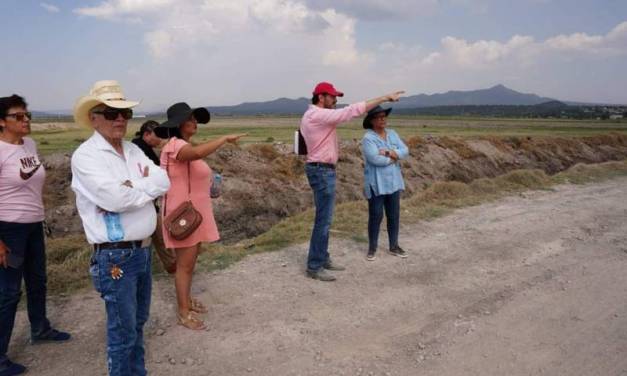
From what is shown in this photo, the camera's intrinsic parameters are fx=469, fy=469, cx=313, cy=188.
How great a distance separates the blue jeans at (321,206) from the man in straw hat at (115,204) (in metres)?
2.56

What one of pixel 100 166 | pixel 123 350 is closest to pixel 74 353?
pixel 123 350

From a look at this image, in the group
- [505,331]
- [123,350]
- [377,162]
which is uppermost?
[377,162]

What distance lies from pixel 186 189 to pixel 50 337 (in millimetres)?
1709

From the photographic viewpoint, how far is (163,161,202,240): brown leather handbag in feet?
12.7

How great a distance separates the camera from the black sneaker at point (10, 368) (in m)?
3.48

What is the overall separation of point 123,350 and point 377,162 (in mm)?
3954

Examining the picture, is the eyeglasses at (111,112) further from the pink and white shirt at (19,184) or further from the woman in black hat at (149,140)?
the woman in black hat at (149,140)

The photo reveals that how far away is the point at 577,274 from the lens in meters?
5.78

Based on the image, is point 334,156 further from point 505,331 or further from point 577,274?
point 577,274

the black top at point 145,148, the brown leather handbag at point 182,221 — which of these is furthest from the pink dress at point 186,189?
the black top at point 145,148

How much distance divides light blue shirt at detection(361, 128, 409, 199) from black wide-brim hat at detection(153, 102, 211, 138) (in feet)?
8.41

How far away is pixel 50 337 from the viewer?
157 inches

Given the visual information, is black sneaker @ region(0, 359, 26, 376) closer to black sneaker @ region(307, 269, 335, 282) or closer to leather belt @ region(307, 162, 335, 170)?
black sneaker @ region(307, 269, 335, 282)

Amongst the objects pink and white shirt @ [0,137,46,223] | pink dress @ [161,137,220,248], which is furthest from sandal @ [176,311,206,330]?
pink and white shirt @ [0,137,46,223]
